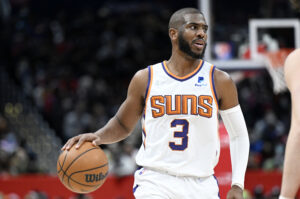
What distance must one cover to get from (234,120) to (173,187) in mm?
718

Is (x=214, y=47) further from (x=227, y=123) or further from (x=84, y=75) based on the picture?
(x=84, y=75)

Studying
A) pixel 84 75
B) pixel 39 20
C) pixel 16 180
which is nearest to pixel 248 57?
pixel 16 180

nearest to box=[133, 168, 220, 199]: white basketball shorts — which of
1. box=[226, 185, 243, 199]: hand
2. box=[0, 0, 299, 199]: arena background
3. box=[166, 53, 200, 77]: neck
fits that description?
box=[226, 185, 243, 199]: hand

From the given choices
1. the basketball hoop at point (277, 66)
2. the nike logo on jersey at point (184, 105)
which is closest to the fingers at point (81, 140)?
the nike logo on jersey at point (184, 105)

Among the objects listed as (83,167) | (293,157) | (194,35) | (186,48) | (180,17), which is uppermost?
(180,17)

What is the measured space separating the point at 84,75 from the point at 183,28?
1255 centimetres

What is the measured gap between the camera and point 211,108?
4.21 m

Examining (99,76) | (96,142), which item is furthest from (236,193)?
(99,76)

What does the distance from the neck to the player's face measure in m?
0.08

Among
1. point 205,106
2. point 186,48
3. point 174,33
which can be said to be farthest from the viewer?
point 174,33

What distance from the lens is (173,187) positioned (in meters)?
4.09

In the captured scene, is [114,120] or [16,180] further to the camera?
[16,180]

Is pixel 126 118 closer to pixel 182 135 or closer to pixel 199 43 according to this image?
pixel 182 135

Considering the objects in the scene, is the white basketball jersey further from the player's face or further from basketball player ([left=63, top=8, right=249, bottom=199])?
the player's face
